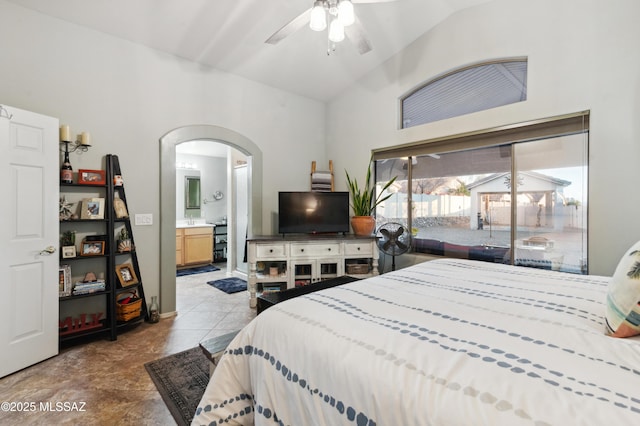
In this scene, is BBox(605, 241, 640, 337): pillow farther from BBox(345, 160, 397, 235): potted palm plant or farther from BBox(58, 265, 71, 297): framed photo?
BBox(58, 265, 71, 297): framed photo

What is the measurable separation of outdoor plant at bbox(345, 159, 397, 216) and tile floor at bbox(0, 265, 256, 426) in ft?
6.37

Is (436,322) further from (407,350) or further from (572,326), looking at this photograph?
(572,326)

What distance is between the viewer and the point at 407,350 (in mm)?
812

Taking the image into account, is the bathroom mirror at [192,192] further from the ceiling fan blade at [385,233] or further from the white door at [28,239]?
the ceiling fan blade at [385,233]

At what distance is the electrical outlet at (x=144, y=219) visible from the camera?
3.04 m

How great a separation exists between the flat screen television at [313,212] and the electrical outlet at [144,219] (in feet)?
4.78

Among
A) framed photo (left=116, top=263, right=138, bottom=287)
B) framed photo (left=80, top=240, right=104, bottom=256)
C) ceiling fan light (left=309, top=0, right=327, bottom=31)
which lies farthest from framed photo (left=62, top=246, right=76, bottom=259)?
ceiling fan light (left=309, top=0, right=327, bottom=31)

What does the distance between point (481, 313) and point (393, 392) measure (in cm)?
56

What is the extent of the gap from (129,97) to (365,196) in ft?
9.43

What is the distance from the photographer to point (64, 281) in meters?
2.49

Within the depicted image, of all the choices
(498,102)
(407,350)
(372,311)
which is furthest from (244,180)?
(407,350)

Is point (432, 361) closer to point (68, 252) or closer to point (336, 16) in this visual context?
point (336, 16)

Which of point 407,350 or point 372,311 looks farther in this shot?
point 372,311

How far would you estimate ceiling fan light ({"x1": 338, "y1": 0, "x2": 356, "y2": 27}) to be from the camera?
1.86m
